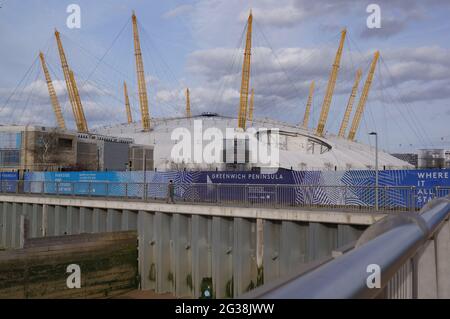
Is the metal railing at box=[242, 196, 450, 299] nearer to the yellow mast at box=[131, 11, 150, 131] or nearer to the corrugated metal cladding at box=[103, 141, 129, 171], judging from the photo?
the corrugated metal cladding at box=[103, 141, 129, 171]

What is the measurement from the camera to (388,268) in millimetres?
2768

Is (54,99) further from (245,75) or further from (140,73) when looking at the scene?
(245,75)

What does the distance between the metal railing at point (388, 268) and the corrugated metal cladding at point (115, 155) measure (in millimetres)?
70141

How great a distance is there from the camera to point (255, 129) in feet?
317

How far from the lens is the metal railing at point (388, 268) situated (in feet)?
7.19

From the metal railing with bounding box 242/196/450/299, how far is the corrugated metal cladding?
70141 mm

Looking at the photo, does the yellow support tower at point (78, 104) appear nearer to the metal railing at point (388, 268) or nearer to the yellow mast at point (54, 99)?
the yellow mast at point (54, 99)

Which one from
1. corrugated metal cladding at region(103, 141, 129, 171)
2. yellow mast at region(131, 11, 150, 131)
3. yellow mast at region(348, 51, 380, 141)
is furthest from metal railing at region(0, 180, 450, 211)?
yellow mast at region(348, 51, 380, 141)

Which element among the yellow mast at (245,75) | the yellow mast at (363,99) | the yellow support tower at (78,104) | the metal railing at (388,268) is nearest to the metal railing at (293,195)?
the metal railing at (388,268)

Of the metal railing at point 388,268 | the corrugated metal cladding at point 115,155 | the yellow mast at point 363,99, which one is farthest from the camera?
the yellow mast at point 363,99

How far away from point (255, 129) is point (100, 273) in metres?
76.2

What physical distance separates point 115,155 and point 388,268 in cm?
7441

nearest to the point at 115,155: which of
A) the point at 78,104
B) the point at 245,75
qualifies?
the point at 245,75
